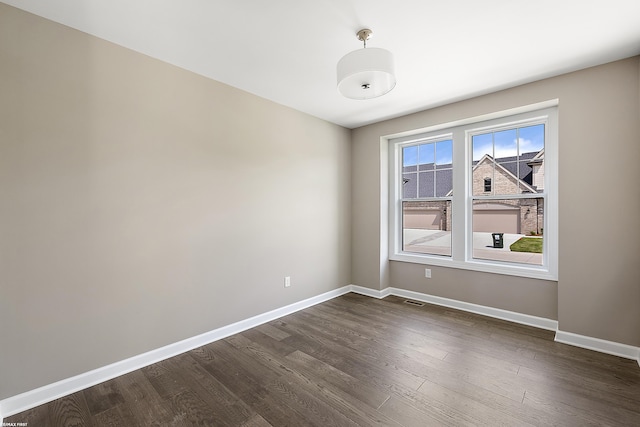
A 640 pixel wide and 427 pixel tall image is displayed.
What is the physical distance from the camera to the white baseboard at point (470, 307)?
3081mm

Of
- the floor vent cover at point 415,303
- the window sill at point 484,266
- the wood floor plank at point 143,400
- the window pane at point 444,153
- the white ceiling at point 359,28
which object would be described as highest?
the white ceiling at point 359,28

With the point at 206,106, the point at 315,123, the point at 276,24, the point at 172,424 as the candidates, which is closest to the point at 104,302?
the point at 172,424

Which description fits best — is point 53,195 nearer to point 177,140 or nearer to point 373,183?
point 177,140

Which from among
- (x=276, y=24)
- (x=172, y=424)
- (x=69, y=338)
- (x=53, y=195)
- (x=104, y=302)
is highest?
(x=276, y=24)

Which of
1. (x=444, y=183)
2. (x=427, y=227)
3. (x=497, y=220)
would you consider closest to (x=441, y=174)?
(x=444, y=183)

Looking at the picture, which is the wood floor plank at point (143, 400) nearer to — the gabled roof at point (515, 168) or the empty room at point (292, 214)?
the empty room at point (292, 214)

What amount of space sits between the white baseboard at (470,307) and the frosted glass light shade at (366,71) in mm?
2964

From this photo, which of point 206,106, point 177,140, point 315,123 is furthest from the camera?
point 315,123

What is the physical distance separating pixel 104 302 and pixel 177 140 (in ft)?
4.93

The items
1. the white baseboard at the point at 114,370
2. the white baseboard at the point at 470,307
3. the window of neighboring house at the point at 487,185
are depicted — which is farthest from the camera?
the window of neighboring house at the point at 487,185

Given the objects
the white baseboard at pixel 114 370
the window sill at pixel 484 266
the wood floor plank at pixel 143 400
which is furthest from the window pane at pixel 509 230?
the wood floor plank at pixel 143 400

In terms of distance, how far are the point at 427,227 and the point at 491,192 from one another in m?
0.97

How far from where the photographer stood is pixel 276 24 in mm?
2055

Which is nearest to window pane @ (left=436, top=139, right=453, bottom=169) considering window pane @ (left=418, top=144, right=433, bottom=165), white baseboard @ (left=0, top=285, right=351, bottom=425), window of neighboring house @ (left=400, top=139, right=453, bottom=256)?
window of neighboring house @ (left=400, top=139, right=453, bottom=256)
